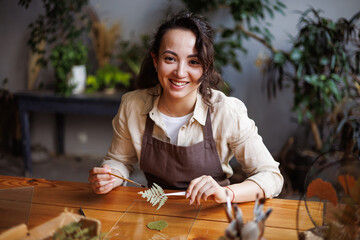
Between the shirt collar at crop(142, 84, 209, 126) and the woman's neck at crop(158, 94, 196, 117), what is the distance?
33 millimetres

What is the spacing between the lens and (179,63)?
4.98 feet

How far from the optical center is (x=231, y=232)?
76cm

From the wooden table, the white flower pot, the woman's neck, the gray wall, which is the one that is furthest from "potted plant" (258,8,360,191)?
the white flower pot

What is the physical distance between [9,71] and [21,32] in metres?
0.49

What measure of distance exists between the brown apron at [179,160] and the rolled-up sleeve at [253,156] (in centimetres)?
10

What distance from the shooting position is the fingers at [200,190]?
1.20 meters

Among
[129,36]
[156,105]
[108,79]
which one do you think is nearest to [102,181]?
[156,105]

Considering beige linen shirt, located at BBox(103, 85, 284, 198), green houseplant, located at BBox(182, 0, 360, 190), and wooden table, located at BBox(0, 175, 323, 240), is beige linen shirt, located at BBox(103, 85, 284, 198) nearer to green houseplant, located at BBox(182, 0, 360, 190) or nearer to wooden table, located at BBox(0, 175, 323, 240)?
wooden table, located at BBox(0, 175, 323, 240)

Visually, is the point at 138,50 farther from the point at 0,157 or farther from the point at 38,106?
the point at 0,157

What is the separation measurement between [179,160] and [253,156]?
0.31 meters

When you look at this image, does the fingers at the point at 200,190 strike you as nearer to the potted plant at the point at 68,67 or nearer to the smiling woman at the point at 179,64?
the smiling woman at the point at 179,64

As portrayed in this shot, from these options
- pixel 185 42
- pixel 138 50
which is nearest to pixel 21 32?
pixel 138 50

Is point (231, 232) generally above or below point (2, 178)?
above

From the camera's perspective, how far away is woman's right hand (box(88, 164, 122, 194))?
53.6 inches
